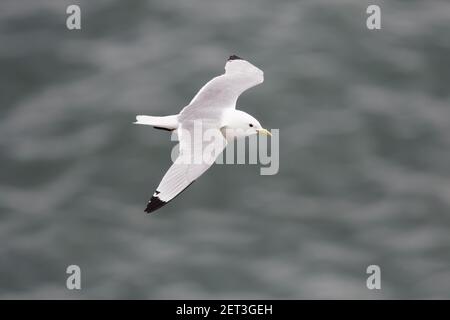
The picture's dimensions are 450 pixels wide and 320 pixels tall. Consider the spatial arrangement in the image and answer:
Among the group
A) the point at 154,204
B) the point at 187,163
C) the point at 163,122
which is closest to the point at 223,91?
the point at 163,122

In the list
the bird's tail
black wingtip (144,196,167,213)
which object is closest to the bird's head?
the bird's tail

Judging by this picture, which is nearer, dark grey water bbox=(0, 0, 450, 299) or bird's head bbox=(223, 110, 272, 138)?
bird's head bbox=(223, 110, 272, 138)

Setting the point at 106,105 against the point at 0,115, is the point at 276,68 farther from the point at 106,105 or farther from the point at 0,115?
the point at 0,115

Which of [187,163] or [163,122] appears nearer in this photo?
[187,163]

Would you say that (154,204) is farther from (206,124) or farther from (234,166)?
(234,166)

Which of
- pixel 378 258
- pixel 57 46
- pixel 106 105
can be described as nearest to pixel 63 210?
pixel 106 105

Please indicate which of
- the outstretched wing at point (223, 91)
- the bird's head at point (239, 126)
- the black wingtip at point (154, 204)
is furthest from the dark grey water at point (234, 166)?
the black wingtip at point (154, 204)

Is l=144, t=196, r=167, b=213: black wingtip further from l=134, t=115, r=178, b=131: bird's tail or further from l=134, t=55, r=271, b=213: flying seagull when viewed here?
l=134, t=115, r=178, b=131: bird's tail
